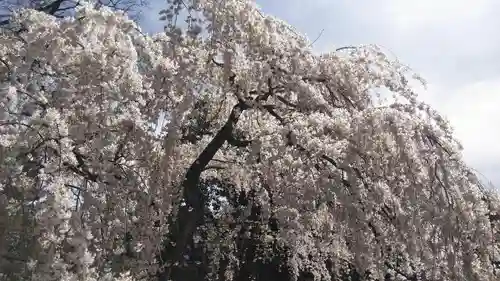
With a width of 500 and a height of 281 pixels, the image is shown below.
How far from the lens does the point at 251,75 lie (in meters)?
5.56

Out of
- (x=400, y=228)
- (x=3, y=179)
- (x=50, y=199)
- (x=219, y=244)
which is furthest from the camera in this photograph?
(x=219, y=244)

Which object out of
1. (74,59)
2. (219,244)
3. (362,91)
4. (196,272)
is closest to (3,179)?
(74,59)

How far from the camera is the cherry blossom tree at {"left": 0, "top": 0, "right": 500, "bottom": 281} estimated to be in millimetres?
3594

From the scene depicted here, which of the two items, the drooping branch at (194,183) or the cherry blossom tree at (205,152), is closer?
the cherry blossom tree at (205,152)

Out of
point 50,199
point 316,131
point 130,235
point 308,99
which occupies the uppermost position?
point 308,99

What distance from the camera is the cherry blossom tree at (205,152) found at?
3.59m

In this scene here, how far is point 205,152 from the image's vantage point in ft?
20.4

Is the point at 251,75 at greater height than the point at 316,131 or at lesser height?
greater

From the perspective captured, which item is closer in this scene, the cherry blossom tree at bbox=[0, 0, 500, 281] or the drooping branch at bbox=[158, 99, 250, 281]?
the cherry blossom tree at bbox=[0, 0, 500, 281]

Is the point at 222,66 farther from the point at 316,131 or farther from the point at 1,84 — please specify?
the point at 1,84

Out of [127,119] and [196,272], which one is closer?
[127,119]

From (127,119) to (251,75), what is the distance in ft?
5.12

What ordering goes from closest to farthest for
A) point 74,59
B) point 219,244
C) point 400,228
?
point 74,59
point 400,228
point 219,244

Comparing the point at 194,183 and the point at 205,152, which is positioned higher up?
the point at 205,152
